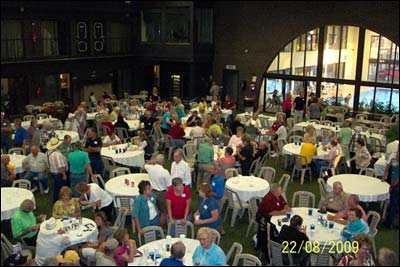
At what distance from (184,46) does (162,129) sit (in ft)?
31.2

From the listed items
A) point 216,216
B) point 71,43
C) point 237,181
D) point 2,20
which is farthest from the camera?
point 71,43

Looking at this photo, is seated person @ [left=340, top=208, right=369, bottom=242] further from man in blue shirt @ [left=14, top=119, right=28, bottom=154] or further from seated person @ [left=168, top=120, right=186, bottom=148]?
man in blue shirt @ [left=14, top=119, right=28, bottom=154]

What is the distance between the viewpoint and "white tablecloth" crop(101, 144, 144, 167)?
40.2 feet

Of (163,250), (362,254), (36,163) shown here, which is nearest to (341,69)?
(36,163)

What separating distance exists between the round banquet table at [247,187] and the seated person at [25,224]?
405 centimetres

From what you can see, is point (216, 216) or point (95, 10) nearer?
point (216, 216)

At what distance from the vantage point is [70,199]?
27.6 feet

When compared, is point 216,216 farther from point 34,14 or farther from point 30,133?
point 34,14

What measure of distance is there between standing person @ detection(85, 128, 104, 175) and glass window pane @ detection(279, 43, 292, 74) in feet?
44.4

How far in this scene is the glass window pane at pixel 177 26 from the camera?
79.2 feet

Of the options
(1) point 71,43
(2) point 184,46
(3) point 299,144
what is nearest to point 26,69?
(1) point 71,43

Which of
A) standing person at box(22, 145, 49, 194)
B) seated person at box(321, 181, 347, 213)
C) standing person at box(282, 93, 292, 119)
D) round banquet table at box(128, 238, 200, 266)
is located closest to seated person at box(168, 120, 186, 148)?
standing person at box(22, 145, 49, 194)

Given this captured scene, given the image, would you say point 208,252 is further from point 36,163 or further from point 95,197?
point 36,163
